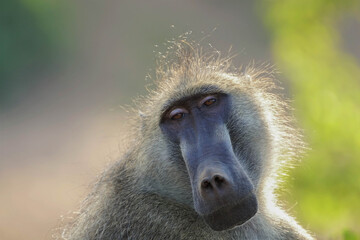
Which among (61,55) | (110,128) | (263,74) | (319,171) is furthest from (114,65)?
(263,74)

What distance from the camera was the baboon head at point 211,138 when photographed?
3949 mm

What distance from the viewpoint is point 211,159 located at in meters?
4.03

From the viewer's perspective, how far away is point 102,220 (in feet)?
14.6

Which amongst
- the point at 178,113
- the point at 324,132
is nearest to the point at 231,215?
the point at 178,113

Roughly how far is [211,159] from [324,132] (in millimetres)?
3602

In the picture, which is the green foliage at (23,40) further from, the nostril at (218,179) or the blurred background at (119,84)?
the nostril at (218,179)

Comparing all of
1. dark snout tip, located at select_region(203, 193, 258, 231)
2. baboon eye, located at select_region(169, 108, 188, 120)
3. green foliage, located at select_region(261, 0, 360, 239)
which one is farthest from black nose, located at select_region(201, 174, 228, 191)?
green foliage, located at select_region(261, 0, 360, 239)

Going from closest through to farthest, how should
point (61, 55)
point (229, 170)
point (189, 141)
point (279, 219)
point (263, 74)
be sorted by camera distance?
point (229, 170) < point (189, 141) < point (279, 219) < point (263, 74) < point (61, 55)

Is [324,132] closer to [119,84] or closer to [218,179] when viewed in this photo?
[218,179]

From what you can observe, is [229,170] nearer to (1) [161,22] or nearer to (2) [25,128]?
(2) [25,128]

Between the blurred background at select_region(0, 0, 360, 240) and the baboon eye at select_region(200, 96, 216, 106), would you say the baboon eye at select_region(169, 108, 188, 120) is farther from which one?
the blurred background at select_region(0, 0, 360, 240)

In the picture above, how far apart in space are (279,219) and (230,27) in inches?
767

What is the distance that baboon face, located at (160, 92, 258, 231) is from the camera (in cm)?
391

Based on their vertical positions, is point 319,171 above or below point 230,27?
below
